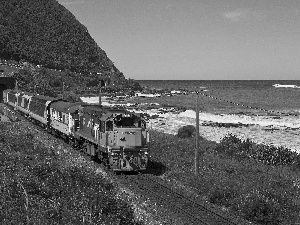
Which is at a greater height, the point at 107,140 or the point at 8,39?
the point at 8,39

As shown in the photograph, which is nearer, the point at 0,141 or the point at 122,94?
the point at 0,141

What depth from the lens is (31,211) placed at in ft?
41.1

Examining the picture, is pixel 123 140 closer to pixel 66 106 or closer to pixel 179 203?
pixel 179 203

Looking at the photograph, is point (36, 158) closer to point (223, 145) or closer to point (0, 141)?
point (0, 141)

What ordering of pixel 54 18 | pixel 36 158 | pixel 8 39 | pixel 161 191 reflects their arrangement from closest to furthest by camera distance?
pixel 161 191
pixel 36 158
pixel 8 39
pixel 54 18

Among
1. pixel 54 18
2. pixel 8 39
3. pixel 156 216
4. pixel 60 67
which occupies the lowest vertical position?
pixel 156 216

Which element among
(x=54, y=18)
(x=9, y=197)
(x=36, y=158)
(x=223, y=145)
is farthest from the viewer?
(x=54, y=18)

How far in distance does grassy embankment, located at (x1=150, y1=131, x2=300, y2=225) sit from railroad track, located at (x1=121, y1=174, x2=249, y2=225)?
1.43 m

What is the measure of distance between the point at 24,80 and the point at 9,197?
304 ft

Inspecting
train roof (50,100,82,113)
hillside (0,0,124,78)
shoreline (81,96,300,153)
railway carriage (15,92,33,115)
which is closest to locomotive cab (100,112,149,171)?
train roof (50,100,82,113)

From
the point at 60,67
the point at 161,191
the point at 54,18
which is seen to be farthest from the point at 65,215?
→ the point at 54,18

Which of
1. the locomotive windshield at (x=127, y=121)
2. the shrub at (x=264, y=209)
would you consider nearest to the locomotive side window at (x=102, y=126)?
the locomotive windshield at (x=127, y=121)

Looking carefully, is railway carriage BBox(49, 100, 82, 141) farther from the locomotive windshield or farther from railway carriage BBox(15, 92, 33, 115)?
railway carriage BBox(15, 92, 33, 115)

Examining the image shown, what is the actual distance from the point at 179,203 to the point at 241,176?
7530mm
